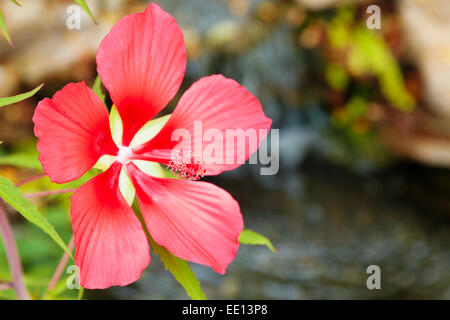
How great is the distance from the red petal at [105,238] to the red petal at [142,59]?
0.17 feet

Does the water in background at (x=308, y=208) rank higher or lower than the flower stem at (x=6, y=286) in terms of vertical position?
higher

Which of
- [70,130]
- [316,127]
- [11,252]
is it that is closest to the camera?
[70,130]

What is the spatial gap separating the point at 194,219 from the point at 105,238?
0.05 meters

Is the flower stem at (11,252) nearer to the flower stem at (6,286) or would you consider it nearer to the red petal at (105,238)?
the flower stem at (6,286)

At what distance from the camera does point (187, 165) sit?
0.30 metres

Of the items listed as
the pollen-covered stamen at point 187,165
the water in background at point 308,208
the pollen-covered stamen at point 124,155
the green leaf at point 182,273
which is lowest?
the green leaf at point 182,273

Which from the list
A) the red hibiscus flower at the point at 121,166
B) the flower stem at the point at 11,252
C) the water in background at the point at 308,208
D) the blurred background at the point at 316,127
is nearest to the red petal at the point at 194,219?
the red hibiscus flower at the point at 121,166

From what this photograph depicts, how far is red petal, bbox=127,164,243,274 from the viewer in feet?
0.87

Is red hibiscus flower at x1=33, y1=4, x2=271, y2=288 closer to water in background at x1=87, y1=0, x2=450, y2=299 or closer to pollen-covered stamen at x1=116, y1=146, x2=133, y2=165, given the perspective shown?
pollen-covered stamen at x1=116, y1=146, x2=133, y2=165

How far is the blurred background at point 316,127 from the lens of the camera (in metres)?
2.92

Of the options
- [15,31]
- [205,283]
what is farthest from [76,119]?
[15,31]

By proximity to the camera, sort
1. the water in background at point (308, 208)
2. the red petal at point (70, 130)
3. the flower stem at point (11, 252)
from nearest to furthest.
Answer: the red petal at point (70, 130), the flower stem at point (11, 252), the water in background at point (308, 208)

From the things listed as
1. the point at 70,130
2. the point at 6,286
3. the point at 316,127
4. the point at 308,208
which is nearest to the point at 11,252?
the point at 6,286

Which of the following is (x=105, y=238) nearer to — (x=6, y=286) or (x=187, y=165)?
(x=187, y=165)
